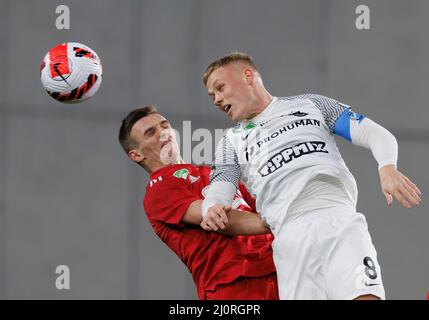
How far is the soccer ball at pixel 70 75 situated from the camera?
4.20m

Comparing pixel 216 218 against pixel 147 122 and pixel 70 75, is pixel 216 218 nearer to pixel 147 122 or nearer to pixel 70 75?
pixel 147 122

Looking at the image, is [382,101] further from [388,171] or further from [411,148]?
[388,171]

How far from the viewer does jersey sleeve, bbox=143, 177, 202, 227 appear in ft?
12.8

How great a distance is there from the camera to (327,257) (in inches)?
129

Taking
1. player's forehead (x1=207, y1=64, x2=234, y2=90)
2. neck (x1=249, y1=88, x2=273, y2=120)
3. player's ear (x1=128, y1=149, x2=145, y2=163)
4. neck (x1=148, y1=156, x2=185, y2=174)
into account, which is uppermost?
player's forehead (x1=207, y1=64, x2=234, y2=90)

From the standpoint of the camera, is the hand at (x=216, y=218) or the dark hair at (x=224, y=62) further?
the dark hair at (x=224, y=62)

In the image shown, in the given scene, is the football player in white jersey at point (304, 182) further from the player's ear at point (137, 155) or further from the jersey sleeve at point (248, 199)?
the player's ear at point (137, 155)

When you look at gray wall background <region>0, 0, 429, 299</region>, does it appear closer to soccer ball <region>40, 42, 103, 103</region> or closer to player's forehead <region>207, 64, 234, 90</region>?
soccer ball <region>40, 42, 103, 103</region>

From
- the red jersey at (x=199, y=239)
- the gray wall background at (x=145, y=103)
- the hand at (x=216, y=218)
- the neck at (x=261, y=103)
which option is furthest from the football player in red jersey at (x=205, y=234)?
the gray wall background at (x=145, y=103)

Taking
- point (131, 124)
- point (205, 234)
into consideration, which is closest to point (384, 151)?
point (205, 234)

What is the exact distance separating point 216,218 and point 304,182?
37 centimetres

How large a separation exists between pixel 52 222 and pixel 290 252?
2.90 metres

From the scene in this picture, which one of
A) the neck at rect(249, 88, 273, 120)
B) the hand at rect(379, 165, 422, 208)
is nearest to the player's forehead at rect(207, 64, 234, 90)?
the neck at rect(249, 88, 273, 120)

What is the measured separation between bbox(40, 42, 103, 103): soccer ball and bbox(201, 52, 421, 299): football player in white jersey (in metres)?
0.77
